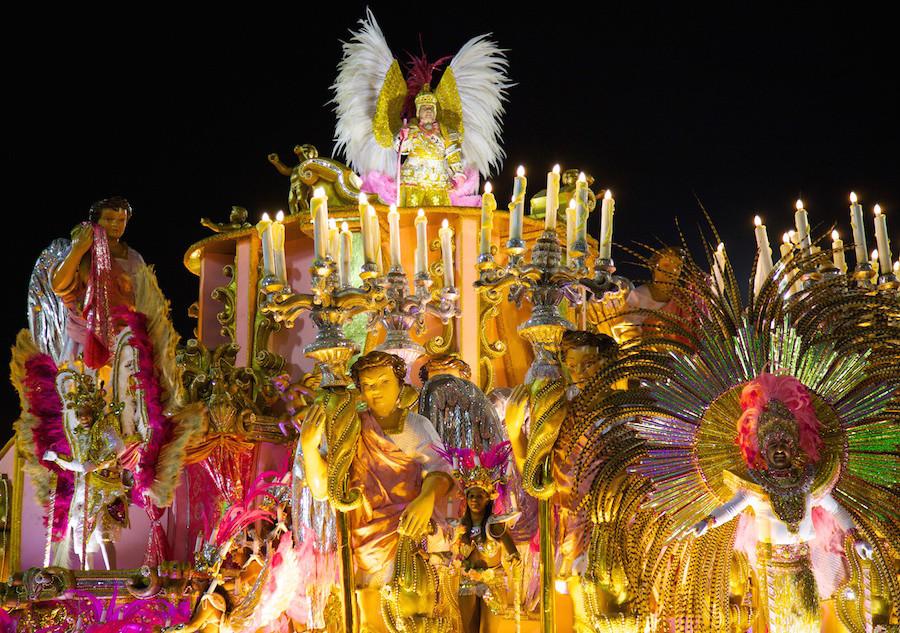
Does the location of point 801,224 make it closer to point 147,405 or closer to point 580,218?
point 580,218

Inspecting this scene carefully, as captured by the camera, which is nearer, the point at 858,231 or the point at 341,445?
the point at 341,445

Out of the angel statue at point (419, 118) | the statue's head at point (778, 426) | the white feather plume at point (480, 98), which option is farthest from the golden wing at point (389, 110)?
the statue's head at point (778, 426)

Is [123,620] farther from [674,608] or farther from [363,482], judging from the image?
[674,608]

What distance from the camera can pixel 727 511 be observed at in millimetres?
4773

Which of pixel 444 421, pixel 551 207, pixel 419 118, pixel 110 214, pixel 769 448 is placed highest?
pixel 419 118

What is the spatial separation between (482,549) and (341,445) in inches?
29.6

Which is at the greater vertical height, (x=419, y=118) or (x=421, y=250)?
(x=419, y=118)

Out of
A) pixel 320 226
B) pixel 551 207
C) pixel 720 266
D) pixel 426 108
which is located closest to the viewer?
pixel 720 266

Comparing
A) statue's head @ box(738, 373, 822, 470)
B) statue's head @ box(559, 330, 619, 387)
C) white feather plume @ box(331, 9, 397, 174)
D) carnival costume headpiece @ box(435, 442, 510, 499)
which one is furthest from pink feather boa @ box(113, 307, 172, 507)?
statue's head @ box(738, 373, 822, 470)

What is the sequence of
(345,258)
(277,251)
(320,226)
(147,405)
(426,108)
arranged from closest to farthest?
(320,226)
(277,251)
(345,258)
(147,405)
(426,108)

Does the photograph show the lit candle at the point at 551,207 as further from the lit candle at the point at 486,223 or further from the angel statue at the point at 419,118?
the angel statue at the point at 419,118

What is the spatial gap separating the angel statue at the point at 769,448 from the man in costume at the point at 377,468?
82cm

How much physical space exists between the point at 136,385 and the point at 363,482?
1.60 metres

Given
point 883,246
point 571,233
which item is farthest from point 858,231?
point 571,233
